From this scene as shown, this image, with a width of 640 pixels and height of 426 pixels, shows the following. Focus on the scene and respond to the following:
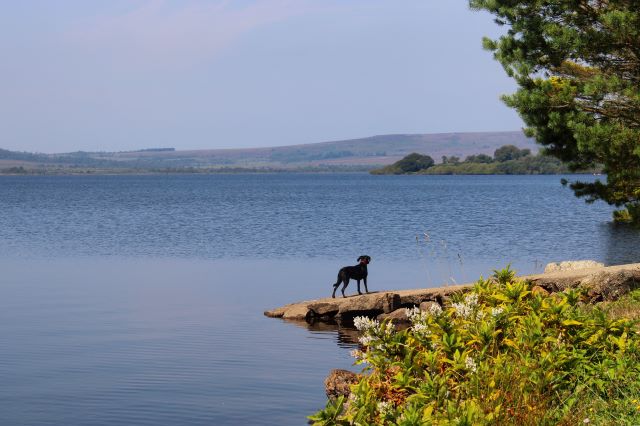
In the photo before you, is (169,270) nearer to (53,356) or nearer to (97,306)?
(97,306)

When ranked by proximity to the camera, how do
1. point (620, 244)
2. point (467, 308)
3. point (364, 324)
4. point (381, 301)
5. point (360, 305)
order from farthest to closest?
point (620, 244)
point (360, 305)
point (381, 301)
point (467, 308)
point (364, 324)

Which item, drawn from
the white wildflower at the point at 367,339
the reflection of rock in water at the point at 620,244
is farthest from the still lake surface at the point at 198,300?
the white wildflower at the point at 367,339

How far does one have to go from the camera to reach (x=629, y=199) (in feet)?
83.2

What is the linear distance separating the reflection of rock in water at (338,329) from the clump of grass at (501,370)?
838 cm

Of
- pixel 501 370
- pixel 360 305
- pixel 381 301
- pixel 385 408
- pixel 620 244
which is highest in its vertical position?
pixel 501 370

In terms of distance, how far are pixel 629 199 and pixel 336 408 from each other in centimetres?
1894

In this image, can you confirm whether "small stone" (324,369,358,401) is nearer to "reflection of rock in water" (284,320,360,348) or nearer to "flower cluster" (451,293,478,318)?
"flower cluster" (451,293,478,318)

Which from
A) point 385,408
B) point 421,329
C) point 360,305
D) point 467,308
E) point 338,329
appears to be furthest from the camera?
point 360,305

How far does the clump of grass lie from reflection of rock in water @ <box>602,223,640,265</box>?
2317 centimetres

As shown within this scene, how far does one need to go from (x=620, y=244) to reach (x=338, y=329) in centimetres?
2846

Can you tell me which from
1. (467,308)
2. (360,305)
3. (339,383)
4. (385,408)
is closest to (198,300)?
(360,305)

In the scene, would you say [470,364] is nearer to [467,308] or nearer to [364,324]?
[364,324]

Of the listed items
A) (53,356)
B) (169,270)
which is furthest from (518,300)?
(169,270)

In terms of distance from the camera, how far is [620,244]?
4591cm
